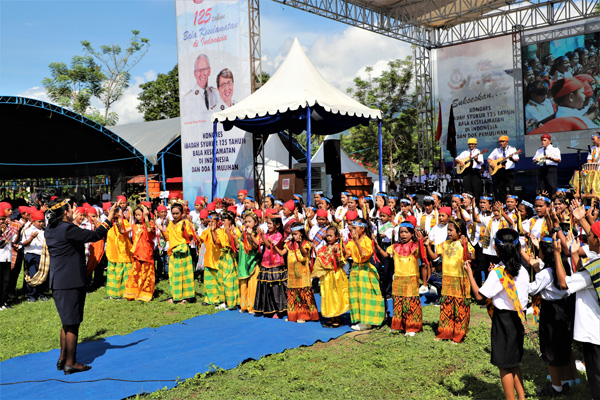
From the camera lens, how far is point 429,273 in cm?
842

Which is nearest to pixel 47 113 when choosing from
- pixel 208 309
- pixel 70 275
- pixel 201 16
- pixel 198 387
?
pixel 201 16

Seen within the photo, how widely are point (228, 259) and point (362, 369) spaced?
372 cm

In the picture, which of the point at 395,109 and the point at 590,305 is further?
the point at 395,109

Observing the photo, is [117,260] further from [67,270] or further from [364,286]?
[364,286]

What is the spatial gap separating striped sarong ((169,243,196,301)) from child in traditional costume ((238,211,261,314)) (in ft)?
3.71

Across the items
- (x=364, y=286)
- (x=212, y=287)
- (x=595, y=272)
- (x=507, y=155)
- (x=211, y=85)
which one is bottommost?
(x=212, y=287)

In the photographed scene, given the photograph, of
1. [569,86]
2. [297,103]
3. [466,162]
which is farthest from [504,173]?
[569,86]

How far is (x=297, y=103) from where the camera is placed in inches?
456

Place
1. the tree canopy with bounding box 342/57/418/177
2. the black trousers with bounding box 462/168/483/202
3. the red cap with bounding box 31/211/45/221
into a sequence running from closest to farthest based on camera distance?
1. the red cap with bounding box 31/211/45/221
2. the black trousers with bounding box 462/168/483/202
3. the tree canopy with bounding box 342/57/418/177

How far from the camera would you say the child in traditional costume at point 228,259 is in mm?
8445

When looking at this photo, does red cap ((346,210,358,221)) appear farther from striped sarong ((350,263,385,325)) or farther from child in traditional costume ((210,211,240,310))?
child in traditional costume ((210,211,240,310))

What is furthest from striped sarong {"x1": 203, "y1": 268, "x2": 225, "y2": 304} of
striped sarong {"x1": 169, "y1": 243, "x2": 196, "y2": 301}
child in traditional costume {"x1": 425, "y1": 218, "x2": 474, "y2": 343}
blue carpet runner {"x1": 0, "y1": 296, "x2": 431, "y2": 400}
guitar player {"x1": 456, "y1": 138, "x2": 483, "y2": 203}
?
guitar player {"x1": 456, "y1": 138, "x2": 483, "y2": 203}

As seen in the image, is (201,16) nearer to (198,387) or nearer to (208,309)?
(208,309)

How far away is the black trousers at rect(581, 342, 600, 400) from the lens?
12.5 ft
